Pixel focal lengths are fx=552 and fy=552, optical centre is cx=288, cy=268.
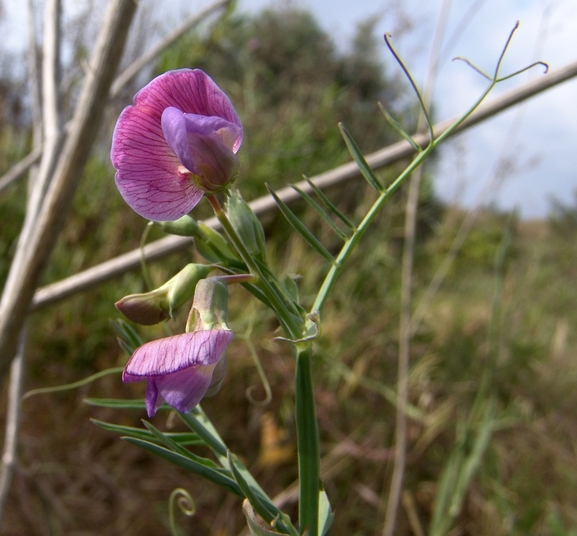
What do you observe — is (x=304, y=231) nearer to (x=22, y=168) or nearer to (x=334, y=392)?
(x=22, y=168)

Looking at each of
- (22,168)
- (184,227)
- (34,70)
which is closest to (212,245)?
(184,227)

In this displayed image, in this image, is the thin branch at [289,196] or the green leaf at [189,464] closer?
the green leaf at [189,464]

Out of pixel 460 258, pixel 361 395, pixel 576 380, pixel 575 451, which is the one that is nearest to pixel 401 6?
pixel 361 395

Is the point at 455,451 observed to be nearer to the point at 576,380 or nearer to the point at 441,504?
the point at 441,504

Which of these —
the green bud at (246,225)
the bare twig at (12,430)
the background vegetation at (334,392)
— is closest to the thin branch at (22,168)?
the bare twig at (12,430)

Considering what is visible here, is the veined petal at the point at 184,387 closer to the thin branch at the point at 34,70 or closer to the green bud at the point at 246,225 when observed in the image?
the green bud at the point at 246,225

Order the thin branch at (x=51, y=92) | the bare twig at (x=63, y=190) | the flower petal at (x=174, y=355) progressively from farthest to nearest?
the thin branch at (x=51, y=92), the bare twig at (x=63, y=190), the flower petal at (x=174, y=355)

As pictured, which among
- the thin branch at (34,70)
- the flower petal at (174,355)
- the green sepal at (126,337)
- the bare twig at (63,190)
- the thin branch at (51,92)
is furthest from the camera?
the thin branch at (34,70)
